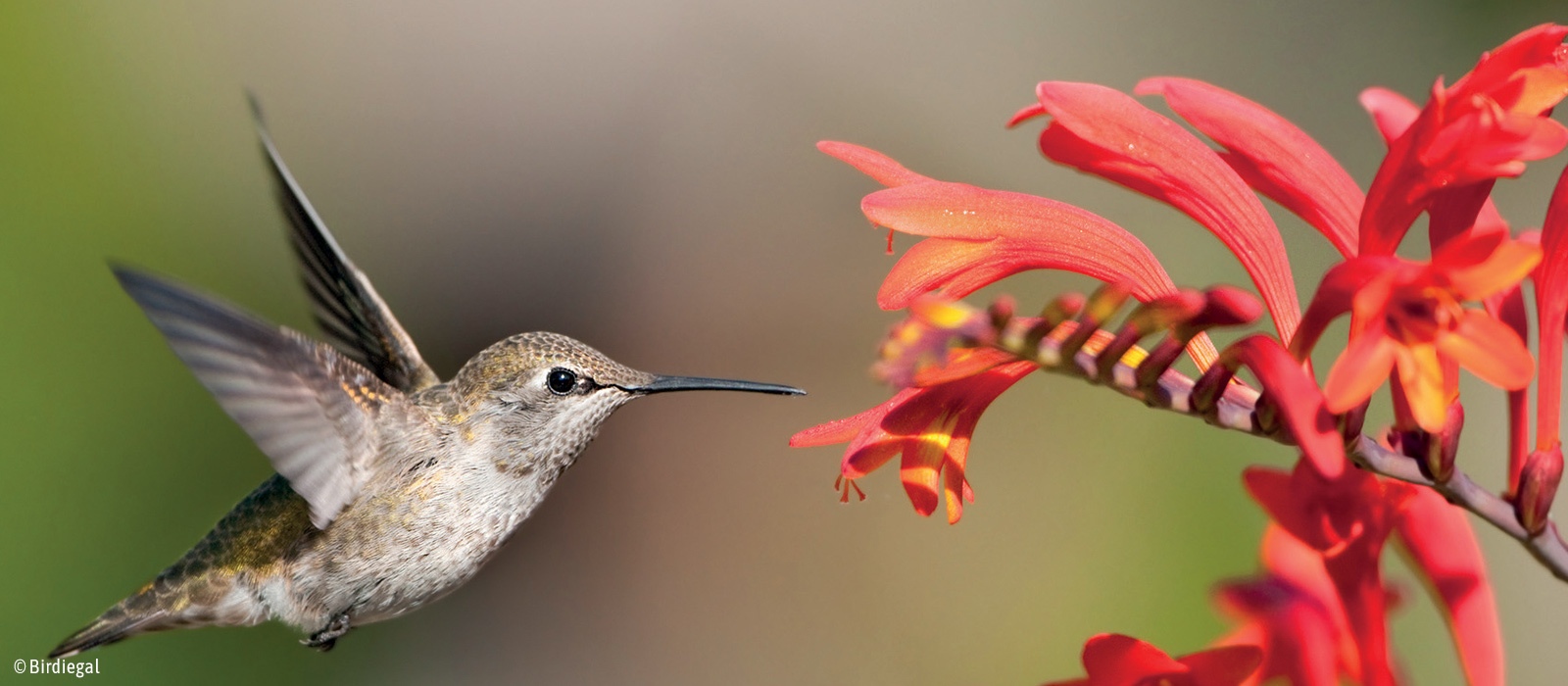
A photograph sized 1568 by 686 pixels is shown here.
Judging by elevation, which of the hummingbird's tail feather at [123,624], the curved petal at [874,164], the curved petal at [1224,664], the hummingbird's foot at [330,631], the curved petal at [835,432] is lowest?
the curved petal at [1224,664]

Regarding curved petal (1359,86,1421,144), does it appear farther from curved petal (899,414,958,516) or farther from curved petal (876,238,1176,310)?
curved petal (899,414,958,516)

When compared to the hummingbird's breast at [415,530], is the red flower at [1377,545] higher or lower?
lower

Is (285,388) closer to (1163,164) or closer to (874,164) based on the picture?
(874,164)

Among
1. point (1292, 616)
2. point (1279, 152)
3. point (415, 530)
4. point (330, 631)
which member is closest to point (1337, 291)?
point (1279, 152)

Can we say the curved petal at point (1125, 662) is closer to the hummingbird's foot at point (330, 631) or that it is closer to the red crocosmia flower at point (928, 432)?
the red crocosmia flower at point (928, 432)

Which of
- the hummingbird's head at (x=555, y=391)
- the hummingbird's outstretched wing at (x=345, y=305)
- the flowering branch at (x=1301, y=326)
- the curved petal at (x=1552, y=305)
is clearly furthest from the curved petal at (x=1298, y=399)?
the hummingbird's outstretched wing at (x=345, y=305)

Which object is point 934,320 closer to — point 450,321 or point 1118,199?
point 1118,199

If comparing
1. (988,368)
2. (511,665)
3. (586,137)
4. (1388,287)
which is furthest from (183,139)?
(1388,287)
